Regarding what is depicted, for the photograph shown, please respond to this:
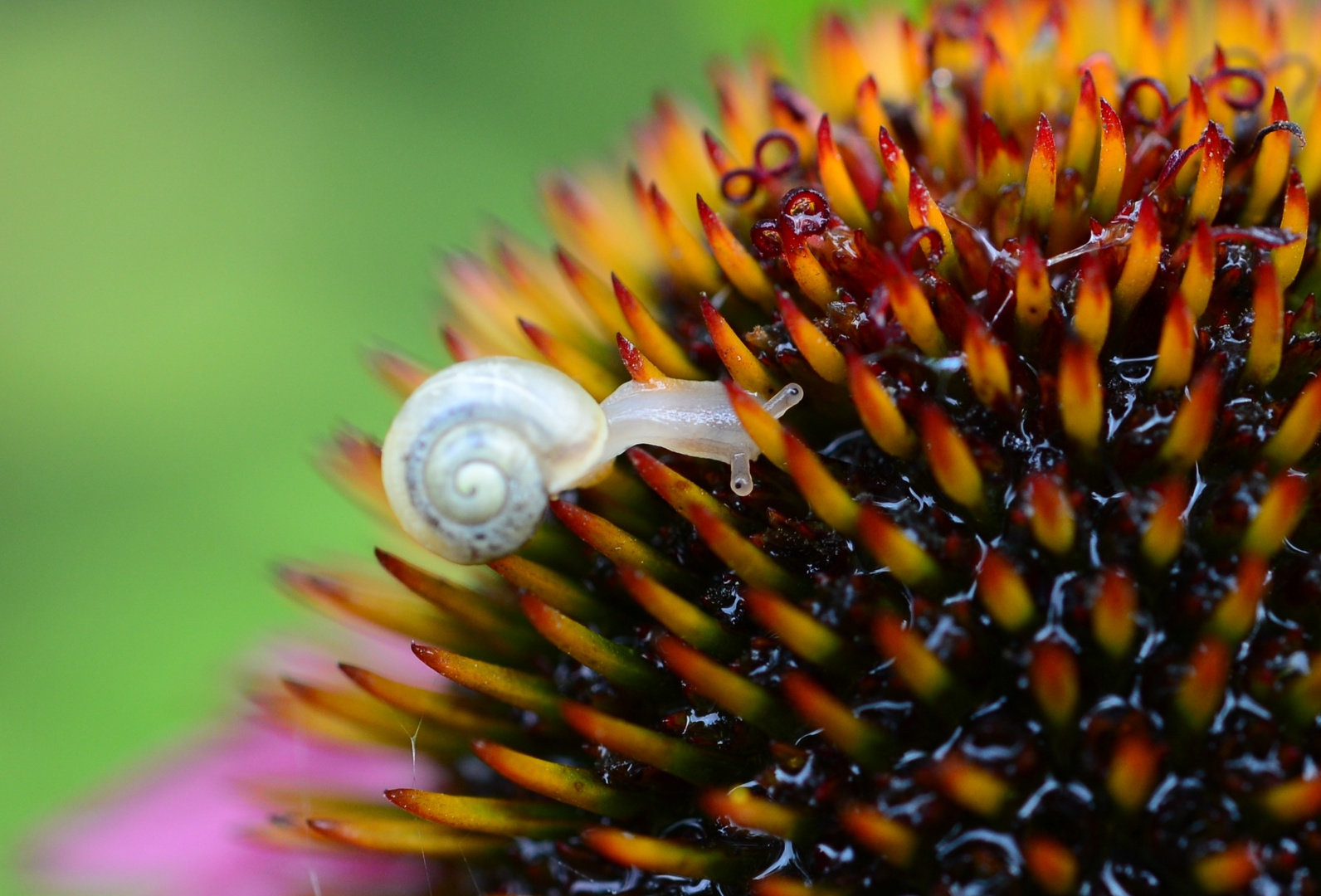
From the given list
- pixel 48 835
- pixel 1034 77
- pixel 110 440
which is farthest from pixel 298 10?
pixel 1034 77

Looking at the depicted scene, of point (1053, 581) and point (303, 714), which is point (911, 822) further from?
point (303, 714)

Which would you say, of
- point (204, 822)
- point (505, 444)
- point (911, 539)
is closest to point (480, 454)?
point (505, 444)

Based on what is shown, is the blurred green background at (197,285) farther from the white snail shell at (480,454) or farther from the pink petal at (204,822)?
the white snail shell at (480,454)

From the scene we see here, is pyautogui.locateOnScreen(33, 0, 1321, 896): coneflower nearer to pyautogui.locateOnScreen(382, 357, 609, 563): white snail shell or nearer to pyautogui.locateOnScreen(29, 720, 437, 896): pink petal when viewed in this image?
pyautogui.locateOnScreen(382, 357, 609, 563): white snail shell

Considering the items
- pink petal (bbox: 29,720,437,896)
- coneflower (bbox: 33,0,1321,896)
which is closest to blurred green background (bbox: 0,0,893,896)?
pink petal (bbox: 29,720,437,896)

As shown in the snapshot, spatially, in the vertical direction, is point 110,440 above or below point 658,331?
above

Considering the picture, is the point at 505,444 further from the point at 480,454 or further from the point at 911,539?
the point at 911,539

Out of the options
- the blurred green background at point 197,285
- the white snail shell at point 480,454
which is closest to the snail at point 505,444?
the white snail shell at point 480,454
